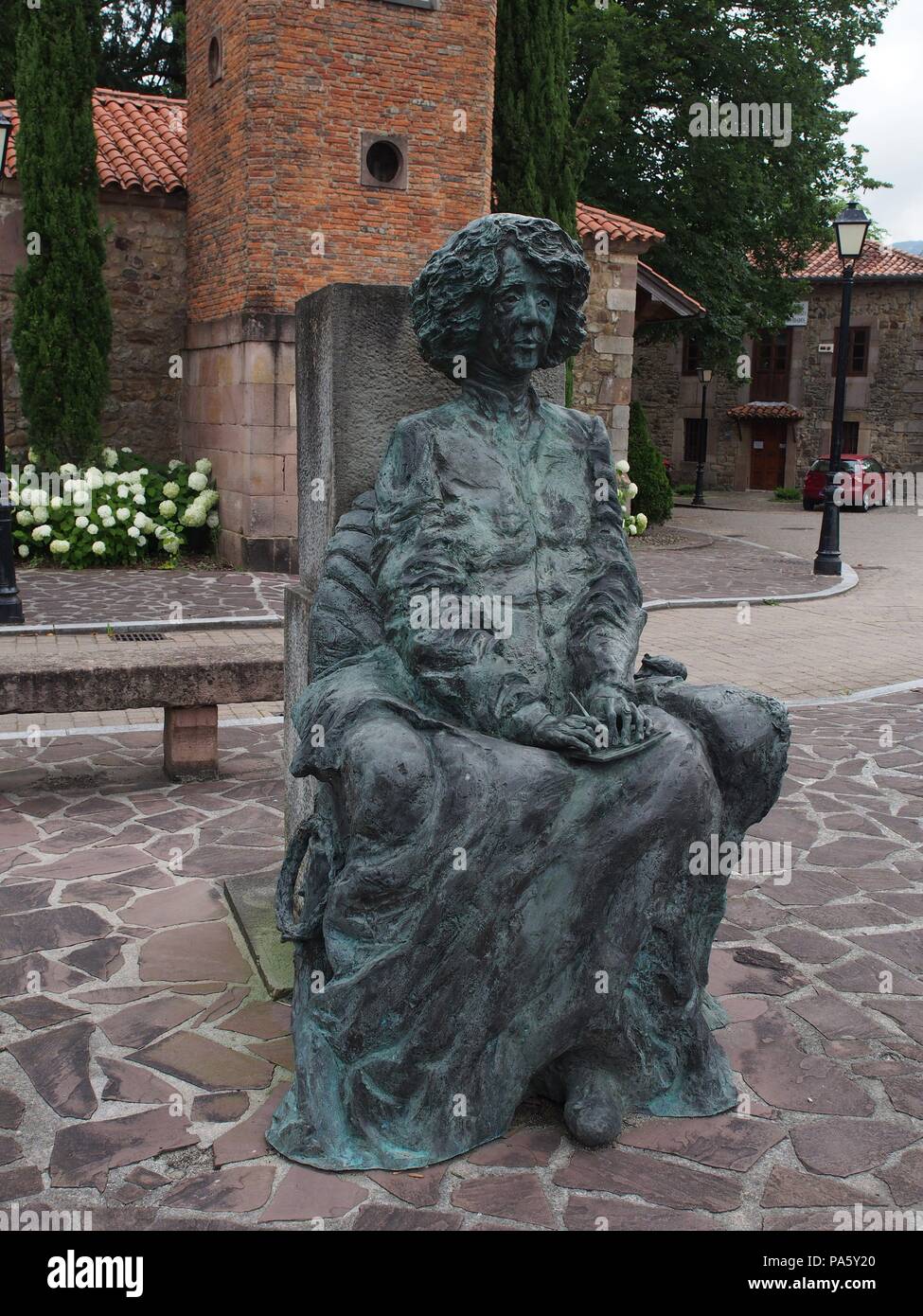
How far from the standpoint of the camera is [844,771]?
650cm

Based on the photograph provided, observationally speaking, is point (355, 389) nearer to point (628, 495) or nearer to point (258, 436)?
point (258, 436)

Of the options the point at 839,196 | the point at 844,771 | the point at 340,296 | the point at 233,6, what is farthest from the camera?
the point at 839,196

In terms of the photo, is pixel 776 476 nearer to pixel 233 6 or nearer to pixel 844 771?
pixel 233 6

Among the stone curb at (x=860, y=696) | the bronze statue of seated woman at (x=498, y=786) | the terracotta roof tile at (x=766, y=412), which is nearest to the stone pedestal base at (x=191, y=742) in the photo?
the bronze statue of seated woman at (x=498, y=786)

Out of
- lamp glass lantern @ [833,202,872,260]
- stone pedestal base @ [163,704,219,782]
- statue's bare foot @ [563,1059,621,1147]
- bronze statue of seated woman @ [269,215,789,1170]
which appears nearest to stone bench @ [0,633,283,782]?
stone pedestal base @ [163,704,219,782]

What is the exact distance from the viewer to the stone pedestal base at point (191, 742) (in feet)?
20.1

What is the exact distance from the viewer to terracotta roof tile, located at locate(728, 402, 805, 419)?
37.3 metres

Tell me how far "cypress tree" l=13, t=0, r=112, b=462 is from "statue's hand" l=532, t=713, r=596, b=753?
12.8 m

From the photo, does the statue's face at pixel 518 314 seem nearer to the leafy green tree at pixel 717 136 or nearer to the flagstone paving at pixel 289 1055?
the flagstone paving at pixel 289 1055

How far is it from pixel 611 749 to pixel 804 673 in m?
6.75

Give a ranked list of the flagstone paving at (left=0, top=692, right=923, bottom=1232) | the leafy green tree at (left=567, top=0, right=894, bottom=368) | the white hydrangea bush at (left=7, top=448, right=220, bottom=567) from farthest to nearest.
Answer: the leafy green tree at (left=567, top=0, right=894, bottom=368) → the white hydrangea bush at (left=7, top=448, right=220, bottom=567) → the flagstone paving at (left=0, top=692, right=923, bottom=1232)

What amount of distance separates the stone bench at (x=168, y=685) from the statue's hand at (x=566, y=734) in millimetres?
3043

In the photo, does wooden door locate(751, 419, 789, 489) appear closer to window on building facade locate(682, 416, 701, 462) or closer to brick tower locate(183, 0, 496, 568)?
window on building facade locate(682, 416, 701, 462)
